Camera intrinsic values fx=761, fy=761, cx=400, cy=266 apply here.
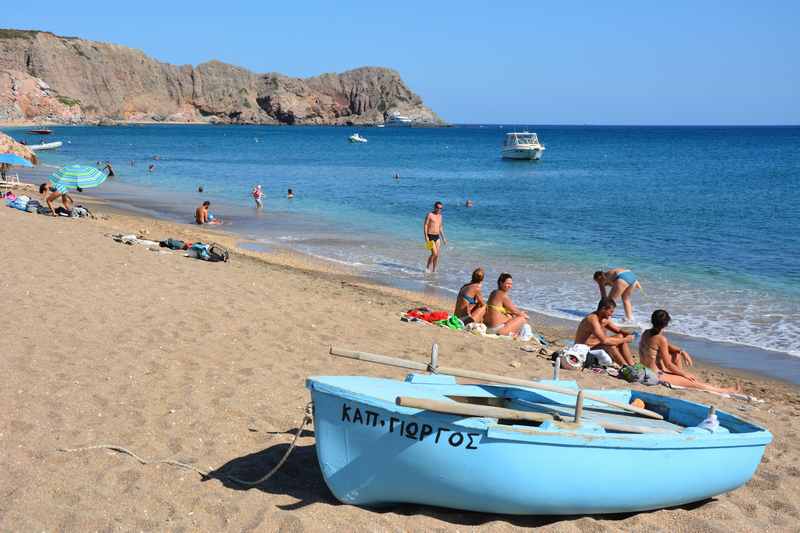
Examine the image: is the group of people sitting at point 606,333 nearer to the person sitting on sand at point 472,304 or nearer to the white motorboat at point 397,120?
the person sitting on sand at point 472,304

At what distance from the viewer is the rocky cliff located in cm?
13550

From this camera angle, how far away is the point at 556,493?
523 cm

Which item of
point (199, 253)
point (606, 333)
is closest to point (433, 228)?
point (199, 253)

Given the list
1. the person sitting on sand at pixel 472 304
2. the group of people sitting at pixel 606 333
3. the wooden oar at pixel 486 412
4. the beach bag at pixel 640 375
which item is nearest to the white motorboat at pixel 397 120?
the person sitting on sand at pixel 472 304

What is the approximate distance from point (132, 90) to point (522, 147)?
421 ft

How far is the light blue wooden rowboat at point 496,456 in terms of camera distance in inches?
198

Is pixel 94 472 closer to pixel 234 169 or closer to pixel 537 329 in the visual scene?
pixel 537 329

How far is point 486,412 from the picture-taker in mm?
5020

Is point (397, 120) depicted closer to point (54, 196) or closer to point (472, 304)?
point (54, 196)

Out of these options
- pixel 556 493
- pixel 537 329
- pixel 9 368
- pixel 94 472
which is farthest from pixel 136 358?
pixel 537 329

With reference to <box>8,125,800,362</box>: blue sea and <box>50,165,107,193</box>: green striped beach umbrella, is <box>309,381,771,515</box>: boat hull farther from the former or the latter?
<box>50,165,107,193</box>: green striped beach umbrella

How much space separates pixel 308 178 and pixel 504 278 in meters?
34.2

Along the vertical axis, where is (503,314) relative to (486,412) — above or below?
below

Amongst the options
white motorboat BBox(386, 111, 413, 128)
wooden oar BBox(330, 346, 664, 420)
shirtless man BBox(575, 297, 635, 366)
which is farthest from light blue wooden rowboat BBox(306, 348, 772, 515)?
white motorboat BBox(386, 111, 413, 128)
